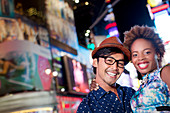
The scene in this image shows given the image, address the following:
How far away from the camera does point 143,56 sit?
239 centimetres

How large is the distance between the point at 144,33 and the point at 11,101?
6.28 m

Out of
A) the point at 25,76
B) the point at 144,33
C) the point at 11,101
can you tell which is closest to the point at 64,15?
the point at 25,76

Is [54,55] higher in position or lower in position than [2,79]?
higher

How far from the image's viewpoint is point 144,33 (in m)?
2.45

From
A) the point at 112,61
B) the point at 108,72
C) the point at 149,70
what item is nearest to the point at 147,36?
the point at 149,70

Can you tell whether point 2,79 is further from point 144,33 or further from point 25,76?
point 144,33

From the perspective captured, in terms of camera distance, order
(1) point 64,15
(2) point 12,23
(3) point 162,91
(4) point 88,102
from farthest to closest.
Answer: (1) point 64,15, (2) point 12,23, (4) point 88,102, (3) point 162,91

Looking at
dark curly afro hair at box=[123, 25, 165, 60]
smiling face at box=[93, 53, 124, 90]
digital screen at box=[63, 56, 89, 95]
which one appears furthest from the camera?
digital screen at box=[63, 56, 89, 95]

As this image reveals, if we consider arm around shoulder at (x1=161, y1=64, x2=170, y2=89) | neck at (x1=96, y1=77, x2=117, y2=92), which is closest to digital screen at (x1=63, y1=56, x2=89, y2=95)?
neck at (x1=96, y1=77, x2=117, y2=92)

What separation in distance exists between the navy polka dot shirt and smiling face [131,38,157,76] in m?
0.29

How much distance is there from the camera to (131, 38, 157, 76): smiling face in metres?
2.36

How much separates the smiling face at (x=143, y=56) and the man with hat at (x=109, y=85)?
101 mm

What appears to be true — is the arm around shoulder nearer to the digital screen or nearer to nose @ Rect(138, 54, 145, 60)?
nose @ Rect(138, 54, 145, 60)

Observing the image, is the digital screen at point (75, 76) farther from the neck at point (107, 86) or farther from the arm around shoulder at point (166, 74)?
the arm around shoulder at point (166, 74)
